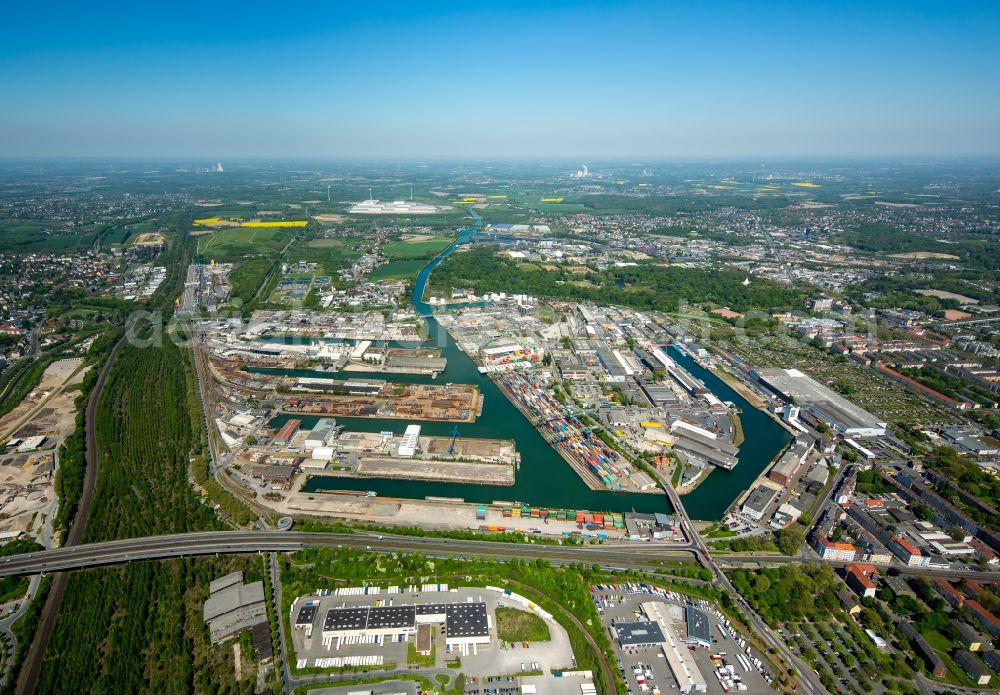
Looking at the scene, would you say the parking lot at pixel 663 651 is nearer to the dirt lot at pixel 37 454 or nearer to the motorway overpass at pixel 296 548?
the motorway overpass at pixel 296 548

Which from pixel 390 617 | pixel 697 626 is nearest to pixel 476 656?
pixel 390 617

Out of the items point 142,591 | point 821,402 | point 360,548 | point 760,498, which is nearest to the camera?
point 142,591

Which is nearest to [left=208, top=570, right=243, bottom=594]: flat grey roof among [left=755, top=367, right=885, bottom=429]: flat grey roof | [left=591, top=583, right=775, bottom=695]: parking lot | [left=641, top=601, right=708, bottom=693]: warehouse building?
[left=591, top=583, right=775, bottom=695]: parking lot

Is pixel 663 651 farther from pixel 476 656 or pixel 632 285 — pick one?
pixel 632 285

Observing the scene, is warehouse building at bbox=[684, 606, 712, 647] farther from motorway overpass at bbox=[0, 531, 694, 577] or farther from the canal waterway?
the canal waterway

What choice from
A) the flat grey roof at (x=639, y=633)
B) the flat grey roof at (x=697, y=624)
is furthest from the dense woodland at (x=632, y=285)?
the flat grey roof at (x=639, y=633)

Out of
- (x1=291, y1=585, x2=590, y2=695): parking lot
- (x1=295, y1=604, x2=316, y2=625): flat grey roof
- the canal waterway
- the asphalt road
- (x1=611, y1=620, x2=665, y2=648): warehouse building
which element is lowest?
the asphalt road

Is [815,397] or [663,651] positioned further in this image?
[815,397]
